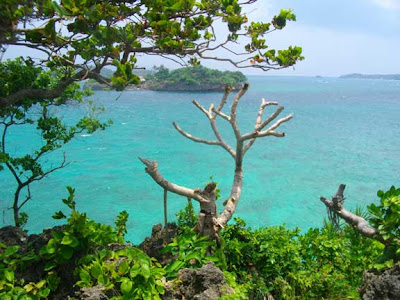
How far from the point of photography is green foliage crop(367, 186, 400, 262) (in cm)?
272

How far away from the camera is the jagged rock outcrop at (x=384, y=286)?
2445mm

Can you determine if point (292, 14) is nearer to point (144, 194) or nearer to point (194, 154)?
point (144, 194)

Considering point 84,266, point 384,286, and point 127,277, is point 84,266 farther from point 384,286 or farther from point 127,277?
point 384,286

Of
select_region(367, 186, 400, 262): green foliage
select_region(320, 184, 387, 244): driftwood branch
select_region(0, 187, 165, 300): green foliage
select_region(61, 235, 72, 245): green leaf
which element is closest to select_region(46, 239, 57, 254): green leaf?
select_region(0, 187, 165, 300): green foliage

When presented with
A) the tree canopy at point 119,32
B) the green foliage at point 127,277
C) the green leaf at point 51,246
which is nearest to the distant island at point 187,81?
the tree canopy at point 119,32

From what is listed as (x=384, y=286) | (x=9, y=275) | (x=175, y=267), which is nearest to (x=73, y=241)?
(x=9, y=275)

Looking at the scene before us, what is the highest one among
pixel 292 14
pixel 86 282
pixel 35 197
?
pixel 292 14

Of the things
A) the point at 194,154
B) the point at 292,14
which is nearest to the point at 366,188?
the point at 194,154

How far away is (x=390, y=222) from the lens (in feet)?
9.04

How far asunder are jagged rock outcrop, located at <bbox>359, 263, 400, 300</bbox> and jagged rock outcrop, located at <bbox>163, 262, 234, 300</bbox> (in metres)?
1.01

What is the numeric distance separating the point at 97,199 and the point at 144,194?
1601 mm

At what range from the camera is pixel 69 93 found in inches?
217

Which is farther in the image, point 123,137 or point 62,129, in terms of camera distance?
point 123,137

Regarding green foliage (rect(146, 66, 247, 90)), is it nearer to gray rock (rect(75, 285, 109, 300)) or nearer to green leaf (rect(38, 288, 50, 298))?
green leaf (rect(38, 288, 50, 298))
